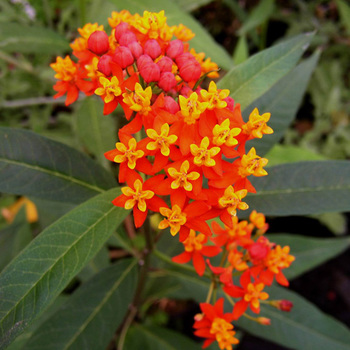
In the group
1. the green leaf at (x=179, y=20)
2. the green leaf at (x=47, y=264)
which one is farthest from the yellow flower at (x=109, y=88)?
the green leaf at (x=179, y=20)

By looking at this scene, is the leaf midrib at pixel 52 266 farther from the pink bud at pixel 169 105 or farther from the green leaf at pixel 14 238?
the green leaf at pixel 14 238

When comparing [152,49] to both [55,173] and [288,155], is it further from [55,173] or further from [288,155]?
[288,155]

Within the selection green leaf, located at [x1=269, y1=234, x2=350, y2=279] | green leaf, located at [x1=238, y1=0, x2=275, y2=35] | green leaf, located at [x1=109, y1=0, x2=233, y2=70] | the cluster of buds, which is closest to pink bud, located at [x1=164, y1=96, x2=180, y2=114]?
the cluster of buds

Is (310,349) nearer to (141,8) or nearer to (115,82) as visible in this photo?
(115,82)

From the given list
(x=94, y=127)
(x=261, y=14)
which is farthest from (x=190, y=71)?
(x=261, y=14)

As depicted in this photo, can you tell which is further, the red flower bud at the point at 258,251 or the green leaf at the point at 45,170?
the red flower bud at the point at 258,251

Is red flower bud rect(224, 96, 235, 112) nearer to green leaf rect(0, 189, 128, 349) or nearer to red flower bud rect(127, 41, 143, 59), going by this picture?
red flower bud rect(127, 41, 143, 59)
